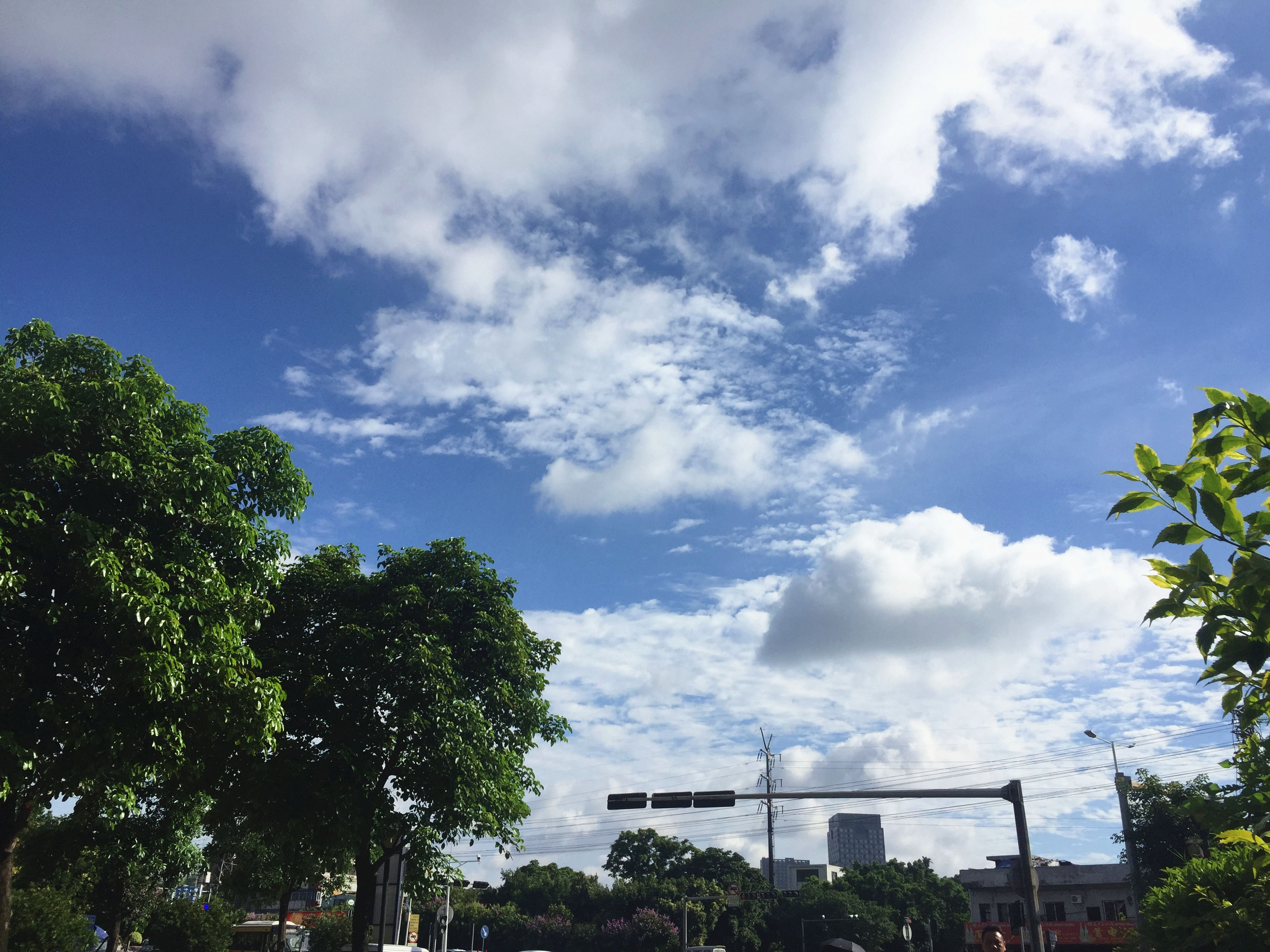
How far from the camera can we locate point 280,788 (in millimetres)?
17594

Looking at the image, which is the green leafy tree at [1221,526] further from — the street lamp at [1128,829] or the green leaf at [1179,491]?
the street lamp at [1128,829]

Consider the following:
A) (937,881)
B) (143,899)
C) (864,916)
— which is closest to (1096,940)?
(864,916)

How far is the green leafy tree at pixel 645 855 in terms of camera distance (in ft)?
263

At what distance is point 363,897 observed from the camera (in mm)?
19406

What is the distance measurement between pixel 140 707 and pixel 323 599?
820 centimetres

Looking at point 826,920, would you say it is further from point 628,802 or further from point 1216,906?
point 1216,906

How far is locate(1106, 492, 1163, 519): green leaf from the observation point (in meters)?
2.80

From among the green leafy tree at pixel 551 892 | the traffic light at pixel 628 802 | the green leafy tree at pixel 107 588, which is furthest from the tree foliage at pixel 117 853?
the green leafy tree at pixel 551 892

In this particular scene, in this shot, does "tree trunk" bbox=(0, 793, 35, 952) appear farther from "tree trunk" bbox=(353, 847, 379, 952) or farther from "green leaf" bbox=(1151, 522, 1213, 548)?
"green leaf" bbox=(1151, 522, 1213, 548)

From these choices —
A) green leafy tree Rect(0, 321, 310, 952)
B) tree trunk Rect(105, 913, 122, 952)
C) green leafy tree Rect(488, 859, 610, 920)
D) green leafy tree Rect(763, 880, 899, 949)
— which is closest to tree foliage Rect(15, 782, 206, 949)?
tree trunk Rect(105, 913, 122, 952)

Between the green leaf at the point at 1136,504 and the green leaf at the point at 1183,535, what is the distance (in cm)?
9

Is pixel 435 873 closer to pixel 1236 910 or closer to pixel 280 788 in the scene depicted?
pixel 280 788

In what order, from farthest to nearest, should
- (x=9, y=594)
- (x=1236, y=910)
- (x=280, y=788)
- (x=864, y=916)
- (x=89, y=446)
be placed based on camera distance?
(x=864, y=916)
(x=280, y=788)
(x=89, y=446)
(x=9, y=594)
(x=1236, y=910)

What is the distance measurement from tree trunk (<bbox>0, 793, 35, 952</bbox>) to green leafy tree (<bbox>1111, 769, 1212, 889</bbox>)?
44975 millimetres
